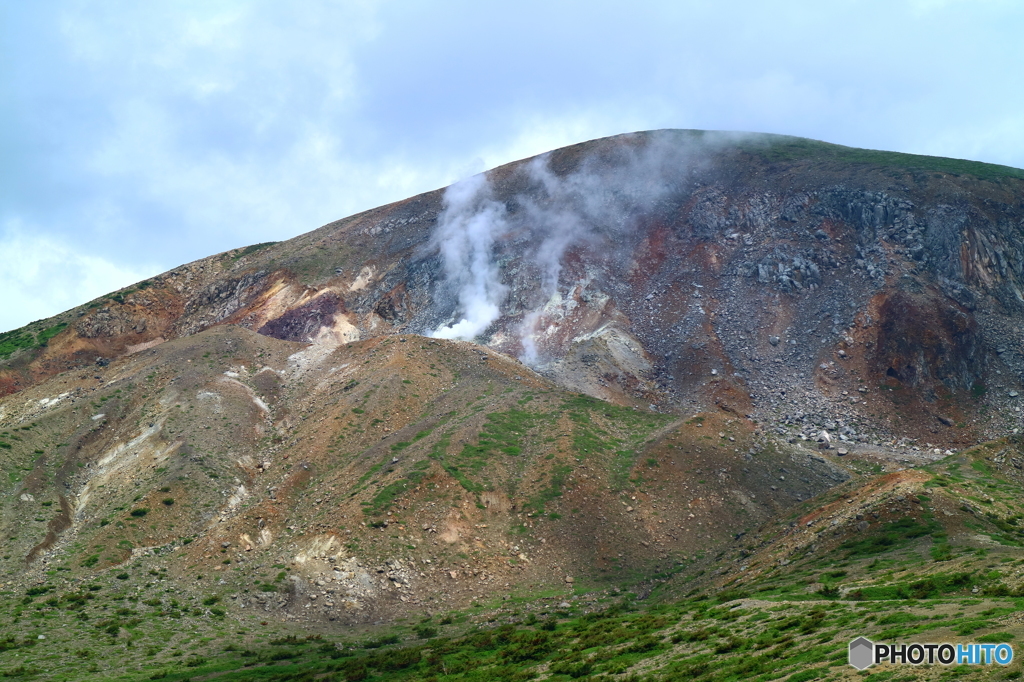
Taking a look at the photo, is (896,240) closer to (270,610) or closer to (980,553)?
(980,553)

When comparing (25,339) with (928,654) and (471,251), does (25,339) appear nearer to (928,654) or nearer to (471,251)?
(471,251)

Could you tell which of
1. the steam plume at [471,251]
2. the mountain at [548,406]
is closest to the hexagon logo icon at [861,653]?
the mountain at [548,406]

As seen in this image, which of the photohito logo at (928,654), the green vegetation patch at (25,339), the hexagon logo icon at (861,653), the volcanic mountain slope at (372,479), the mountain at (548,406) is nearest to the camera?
the photohito logo at (928,654)

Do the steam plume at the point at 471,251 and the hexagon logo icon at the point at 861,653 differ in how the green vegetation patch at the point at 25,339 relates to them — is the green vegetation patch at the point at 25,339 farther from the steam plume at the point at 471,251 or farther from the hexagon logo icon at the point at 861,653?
the hexagon logo icon at the point at 861,653

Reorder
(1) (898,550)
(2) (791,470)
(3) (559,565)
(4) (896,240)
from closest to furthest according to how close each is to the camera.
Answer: (1) (898,550)
(3) (559,565)
(2) (791,470)
(4) (896,240)

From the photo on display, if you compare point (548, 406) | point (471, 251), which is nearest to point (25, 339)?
point (471, 251)

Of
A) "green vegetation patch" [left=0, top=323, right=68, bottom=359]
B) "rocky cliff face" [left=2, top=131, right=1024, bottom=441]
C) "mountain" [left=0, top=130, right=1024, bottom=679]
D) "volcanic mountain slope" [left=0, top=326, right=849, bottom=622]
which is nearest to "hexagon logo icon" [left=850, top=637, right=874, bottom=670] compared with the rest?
"mountain" [left=0, top=130, right=1024, bottom=679]

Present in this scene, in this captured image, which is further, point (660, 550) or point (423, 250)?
point (423, 250)

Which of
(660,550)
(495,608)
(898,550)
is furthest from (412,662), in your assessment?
(898,550)
